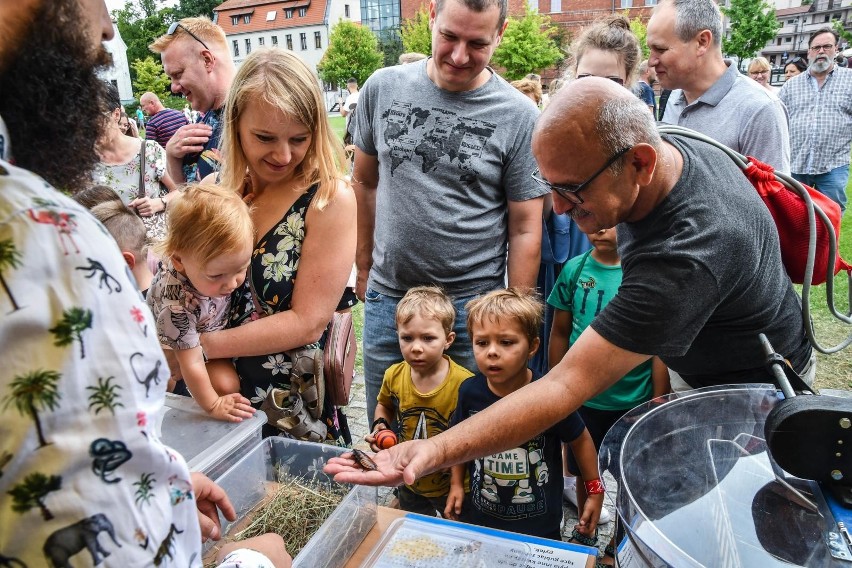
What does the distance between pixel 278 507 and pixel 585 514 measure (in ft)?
3.58

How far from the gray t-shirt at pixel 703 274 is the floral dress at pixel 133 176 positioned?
2802 mm

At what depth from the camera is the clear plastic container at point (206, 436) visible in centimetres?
170

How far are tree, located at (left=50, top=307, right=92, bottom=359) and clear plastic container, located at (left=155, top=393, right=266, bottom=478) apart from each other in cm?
112

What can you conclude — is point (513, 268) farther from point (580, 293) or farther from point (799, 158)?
point (799, 158)

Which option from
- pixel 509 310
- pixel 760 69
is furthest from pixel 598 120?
pixel 760 69

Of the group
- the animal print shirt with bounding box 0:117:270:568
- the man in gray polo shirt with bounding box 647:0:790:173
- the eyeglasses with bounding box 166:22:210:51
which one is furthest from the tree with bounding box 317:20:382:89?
the animal print shirt with bounding box 0:117:270:568

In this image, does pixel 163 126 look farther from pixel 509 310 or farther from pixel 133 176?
pixel 509 310

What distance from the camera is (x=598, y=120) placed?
1.53 metres

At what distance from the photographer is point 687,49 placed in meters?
3.01

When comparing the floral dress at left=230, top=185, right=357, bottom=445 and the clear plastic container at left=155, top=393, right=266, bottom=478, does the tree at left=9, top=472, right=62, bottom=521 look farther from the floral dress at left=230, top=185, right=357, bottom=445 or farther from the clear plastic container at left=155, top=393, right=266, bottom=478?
the floral dress at left=230, top=185, right=357, bottom=445

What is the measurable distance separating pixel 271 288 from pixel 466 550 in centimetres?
96

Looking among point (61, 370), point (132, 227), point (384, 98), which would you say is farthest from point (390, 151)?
point (61, 370)

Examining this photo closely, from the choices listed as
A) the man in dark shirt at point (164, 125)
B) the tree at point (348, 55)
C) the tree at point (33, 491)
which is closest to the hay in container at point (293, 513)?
the tree at point (33, 491)

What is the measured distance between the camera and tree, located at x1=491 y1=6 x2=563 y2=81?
3525 centimetres
